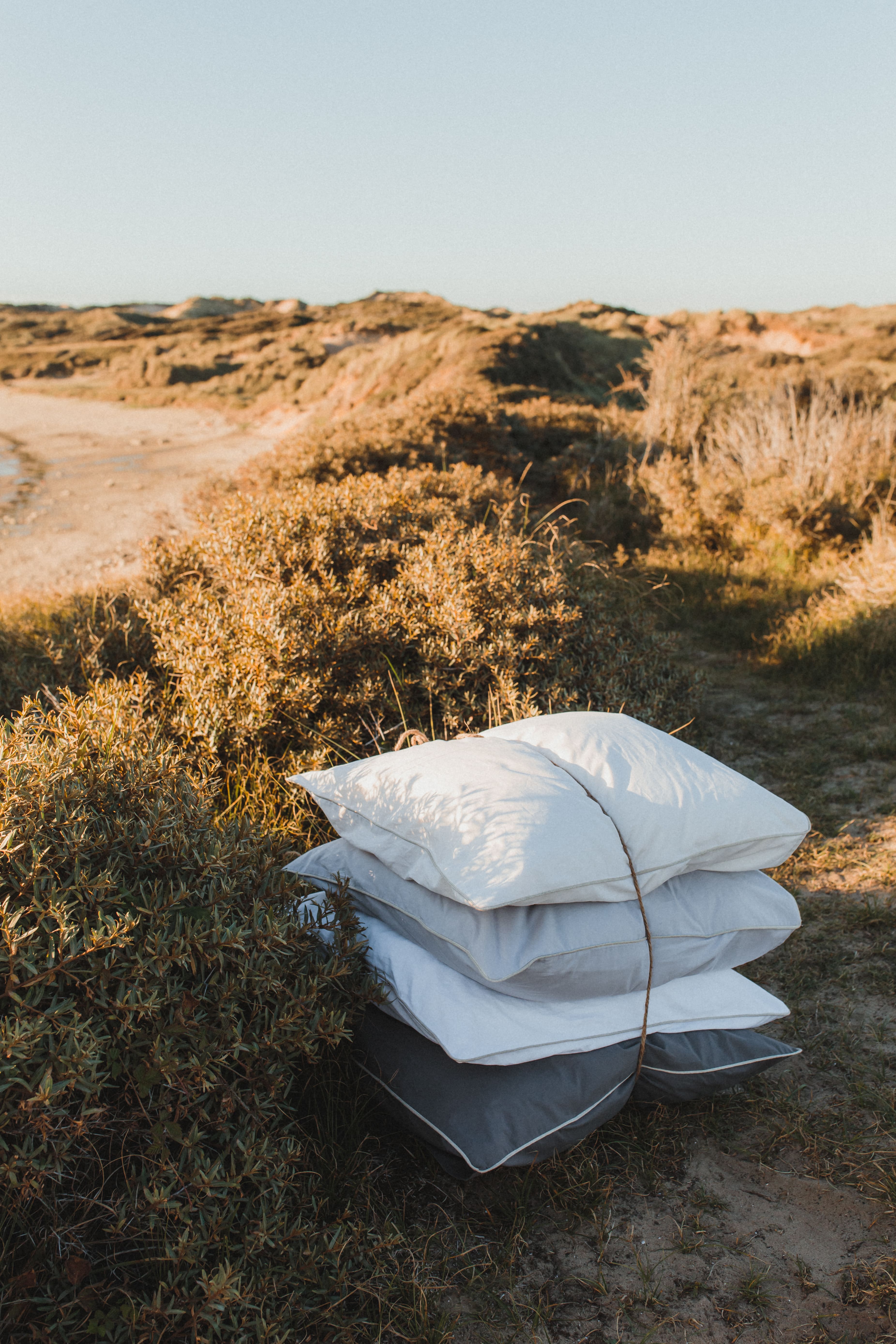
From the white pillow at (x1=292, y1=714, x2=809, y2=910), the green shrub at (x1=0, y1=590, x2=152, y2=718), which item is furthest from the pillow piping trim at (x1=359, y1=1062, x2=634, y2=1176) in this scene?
the green shrub at (x1=0, y1=590, x2=152, y2=718)

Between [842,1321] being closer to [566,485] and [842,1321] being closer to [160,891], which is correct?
[160,891]

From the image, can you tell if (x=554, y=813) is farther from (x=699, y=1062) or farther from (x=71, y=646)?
(x=71, y=646)

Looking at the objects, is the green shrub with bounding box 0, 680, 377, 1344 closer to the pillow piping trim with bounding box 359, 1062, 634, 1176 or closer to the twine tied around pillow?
the pillow piping trim with bounding box 359, 1062, 634, 1176

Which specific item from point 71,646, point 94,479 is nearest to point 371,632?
point 71,646

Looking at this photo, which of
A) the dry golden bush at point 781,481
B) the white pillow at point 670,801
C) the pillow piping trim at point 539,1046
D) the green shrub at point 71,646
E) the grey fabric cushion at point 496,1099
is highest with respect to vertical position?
the dry golden bush at point 781,481

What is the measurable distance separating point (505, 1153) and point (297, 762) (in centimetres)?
166

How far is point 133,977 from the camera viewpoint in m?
1.40

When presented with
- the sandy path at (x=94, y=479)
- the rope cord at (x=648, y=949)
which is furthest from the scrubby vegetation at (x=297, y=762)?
the sandy path at (x=94, y=479)

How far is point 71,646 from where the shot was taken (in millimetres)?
3891

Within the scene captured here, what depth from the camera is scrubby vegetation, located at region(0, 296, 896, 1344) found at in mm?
1311

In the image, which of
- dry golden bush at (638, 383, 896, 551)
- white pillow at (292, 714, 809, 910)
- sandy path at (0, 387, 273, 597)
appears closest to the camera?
white pillow at (292, 714, 809, 910)

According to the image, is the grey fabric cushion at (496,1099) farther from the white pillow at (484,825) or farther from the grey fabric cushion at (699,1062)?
the white pillow at (484,825)

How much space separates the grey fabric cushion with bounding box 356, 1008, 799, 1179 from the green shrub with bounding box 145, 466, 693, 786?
1.34 meters

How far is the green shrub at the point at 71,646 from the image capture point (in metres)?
3.70
